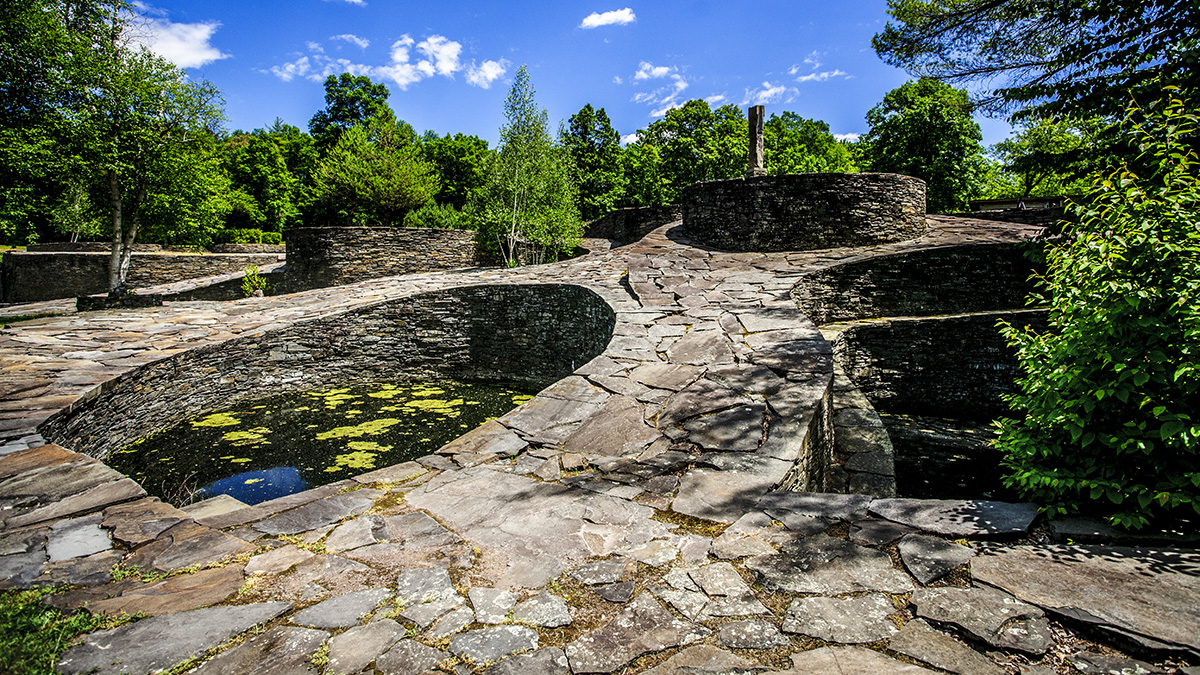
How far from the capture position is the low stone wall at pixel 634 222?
1563cm

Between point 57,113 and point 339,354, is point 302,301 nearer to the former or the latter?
point 339,354

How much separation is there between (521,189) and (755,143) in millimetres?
7506

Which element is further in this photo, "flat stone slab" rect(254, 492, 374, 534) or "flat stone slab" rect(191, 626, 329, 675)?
"flat stone slab" rect(254, 492, 374, 534)

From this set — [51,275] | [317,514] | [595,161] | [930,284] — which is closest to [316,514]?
[317,514]

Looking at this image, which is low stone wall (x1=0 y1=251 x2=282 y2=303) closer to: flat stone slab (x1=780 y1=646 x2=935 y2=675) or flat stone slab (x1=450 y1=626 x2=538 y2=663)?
flat stone slab (x1=450 y1=626 x2=538 y2=663)

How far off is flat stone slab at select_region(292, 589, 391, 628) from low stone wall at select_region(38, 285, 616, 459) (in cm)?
447

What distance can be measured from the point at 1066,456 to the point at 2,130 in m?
13.9

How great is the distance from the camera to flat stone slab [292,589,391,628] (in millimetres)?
1728

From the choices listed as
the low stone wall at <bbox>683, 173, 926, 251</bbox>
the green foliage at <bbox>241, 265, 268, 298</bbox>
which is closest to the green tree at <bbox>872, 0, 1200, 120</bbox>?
the low stone wall at <bbox>683, 173, 926, 251</bbox>

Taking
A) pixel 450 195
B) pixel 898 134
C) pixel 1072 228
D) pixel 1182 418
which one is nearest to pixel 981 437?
pixel 1072 228

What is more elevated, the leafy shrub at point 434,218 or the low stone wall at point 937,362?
the leafy shrub at point 434,218

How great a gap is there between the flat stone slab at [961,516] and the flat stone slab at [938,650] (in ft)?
2.16

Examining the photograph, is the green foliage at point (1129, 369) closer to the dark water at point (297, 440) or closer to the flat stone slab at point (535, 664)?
the flat stone slab at point (535, 664)

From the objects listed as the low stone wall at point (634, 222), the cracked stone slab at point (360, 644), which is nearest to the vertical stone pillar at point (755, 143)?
the low stone wall at point (634, 222)
